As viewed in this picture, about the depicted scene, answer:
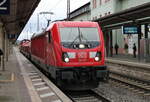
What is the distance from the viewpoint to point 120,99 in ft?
39.6

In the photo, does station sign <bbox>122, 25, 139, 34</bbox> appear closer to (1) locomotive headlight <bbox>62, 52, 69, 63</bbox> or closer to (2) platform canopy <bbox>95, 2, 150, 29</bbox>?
(2) platform canopy <bbox>95, 2, 150, 29</bbox>

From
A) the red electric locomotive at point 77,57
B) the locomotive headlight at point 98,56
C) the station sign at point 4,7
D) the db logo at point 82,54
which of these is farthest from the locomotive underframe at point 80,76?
the station sign at point 4,7

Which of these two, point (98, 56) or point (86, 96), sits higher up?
point (98, 56)

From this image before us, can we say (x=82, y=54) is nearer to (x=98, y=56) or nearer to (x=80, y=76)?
(x=98, y=56)

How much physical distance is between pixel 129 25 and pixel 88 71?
18.5 metres

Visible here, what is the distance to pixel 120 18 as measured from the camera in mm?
27875

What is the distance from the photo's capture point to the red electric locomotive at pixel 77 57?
12.8 meters

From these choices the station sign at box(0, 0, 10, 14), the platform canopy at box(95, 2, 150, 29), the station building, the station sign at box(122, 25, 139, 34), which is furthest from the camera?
the station sign at box(122, 25, 139, 34)

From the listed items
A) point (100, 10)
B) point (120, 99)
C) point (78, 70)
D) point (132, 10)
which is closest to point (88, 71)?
point (78, 70)

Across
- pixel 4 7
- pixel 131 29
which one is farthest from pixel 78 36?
pixel 131 29

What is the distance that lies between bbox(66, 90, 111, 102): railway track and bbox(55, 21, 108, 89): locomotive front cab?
383 millimetres

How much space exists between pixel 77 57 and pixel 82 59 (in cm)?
20

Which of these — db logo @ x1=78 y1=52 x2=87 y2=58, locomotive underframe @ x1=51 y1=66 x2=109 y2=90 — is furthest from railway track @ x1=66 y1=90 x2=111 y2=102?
db logo @ x1=78 y1=52 x2=87 y2=58

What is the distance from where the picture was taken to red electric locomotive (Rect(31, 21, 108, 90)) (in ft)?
41.9
